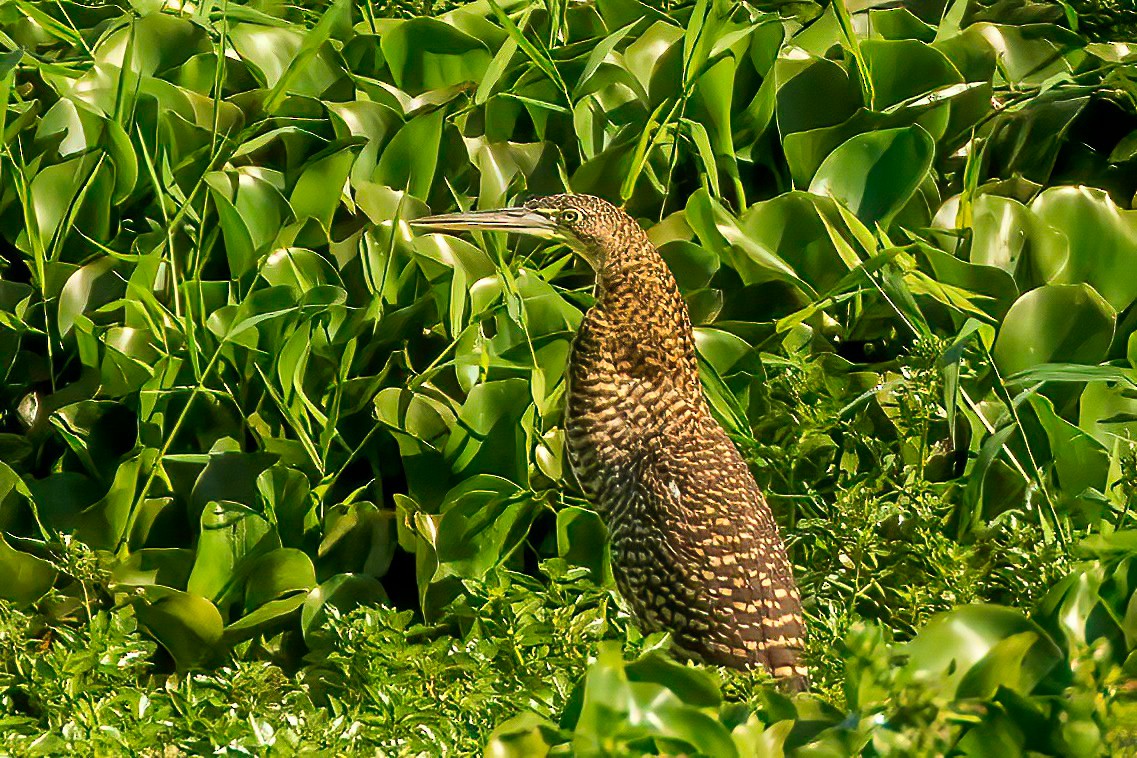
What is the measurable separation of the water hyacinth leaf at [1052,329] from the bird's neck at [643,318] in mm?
912

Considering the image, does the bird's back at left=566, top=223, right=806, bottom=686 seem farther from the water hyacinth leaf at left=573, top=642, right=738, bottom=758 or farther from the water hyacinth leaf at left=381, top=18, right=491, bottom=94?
the water hyacinth leaf at left=381, top=18, right=491, bottom=94

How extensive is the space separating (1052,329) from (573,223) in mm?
1308

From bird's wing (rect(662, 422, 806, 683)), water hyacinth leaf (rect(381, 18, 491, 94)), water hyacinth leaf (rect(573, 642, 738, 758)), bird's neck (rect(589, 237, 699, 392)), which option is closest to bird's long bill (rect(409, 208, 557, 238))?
bird's neck (rect(589, 237, 699, 392))

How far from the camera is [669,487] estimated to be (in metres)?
3.25

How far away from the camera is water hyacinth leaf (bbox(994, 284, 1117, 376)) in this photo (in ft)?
12.4

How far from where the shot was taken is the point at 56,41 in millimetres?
4648

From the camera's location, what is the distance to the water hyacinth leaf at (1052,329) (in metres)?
3.79

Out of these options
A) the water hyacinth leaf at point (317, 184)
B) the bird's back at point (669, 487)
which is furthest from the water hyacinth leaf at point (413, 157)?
the bird's back at point (669, 487)

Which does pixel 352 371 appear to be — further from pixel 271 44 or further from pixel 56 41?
pixel 56 41

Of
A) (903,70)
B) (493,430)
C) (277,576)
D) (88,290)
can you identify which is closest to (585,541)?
(493,430)

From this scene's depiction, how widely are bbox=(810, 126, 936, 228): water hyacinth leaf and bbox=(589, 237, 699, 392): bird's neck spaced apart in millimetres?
886

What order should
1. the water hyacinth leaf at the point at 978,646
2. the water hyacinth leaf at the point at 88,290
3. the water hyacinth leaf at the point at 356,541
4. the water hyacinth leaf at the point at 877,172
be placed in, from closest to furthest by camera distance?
1. the water hyacinth leaf at the point at 978,646
2. the water hyacinth leaf at the point at 356,541
3. the water hyacinth leaf at the point at 88,290
4. the water hyacinth leaf at the point at 877,172

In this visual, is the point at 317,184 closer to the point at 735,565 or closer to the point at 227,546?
the point at 227,546

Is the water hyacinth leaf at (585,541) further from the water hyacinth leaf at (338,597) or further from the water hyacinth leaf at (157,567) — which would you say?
the water hyacinth leaf at (157,567)
